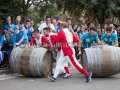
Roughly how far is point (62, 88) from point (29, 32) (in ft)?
14.9

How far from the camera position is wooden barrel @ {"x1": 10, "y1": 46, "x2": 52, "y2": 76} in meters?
8.58

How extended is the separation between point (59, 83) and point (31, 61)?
108 centimetres

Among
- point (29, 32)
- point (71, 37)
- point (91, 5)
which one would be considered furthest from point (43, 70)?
point (91, 5)

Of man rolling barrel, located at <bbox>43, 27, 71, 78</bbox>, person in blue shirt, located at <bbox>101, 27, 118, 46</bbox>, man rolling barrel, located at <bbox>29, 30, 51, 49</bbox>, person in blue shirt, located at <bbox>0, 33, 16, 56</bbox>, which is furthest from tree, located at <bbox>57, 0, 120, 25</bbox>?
man rolling barrel, located at <bbox>43, 27, 71, 78</bbox>

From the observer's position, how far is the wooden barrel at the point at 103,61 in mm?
8461

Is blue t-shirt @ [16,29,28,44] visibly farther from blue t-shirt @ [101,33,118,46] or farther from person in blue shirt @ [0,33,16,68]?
blue t-shirt @ [101,33,118,46]

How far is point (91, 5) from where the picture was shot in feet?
53.6

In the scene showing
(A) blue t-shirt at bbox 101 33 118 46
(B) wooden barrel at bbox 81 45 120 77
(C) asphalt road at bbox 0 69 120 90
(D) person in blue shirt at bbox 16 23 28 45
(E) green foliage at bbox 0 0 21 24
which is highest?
(E) green foliage at bbox 0 0 21 24

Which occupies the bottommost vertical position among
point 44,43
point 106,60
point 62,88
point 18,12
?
point 62,88

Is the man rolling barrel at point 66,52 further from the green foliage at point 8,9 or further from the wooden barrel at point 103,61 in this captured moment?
the green foliage at point 8,9

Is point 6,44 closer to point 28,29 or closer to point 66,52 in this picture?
point 28,29

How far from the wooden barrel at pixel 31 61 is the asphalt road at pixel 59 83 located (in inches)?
9.4

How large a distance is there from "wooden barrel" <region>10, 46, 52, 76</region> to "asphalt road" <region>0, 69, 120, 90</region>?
0.24 metres

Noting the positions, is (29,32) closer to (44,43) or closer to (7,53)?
(7,53)
